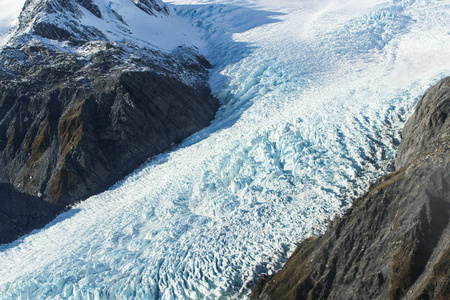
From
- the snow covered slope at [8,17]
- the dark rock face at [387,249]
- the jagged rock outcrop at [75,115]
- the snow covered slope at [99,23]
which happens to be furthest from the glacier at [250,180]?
the snow covered slope at [8,17]

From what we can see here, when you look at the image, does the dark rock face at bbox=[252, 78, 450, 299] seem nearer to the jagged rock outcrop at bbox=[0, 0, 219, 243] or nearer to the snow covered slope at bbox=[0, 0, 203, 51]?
the jagged rock outcrop at bbox=[0, 0, 219, 243]

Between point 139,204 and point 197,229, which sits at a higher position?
point 139,204

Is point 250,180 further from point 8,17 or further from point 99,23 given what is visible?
point 8,17

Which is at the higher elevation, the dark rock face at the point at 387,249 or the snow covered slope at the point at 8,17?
the snow covered slope at the point at 8,17

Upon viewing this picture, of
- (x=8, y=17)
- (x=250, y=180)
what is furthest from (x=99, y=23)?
(x=250, y=180)

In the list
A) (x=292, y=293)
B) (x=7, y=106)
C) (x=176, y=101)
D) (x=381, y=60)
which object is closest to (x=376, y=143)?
(x=292, y=293)

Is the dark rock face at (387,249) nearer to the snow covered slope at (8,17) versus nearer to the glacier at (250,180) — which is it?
the glacier at (250,180)

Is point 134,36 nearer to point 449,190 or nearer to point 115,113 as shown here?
point 115,113
